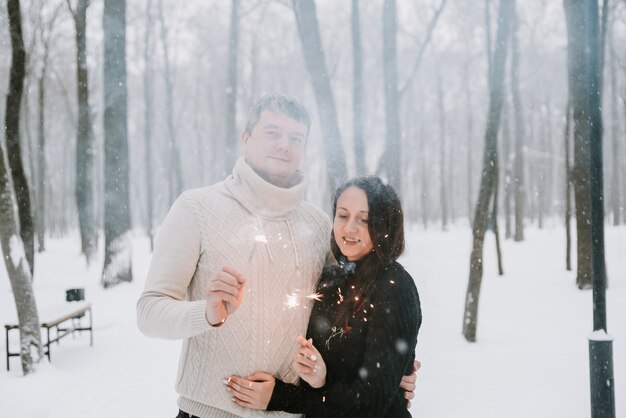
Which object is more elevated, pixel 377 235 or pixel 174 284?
pixel 377 235

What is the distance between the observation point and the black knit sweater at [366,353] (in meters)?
1.98

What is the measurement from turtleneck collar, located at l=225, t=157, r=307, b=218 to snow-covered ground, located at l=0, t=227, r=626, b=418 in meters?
1.51

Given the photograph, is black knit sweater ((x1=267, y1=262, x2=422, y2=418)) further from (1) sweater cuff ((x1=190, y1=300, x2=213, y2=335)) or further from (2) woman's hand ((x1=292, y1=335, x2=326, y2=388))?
(1) sweater cuff ((x1=190, y1=300, x2=213, y2=335))

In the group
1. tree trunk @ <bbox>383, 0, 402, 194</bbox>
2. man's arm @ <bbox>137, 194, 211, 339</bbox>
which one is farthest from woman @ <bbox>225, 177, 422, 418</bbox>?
tree trunk @ <bbox>383, 0, 402, 194</bbox>

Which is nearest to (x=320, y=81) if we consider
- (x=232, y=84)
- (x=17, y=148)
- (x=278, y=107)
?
(x=17, y=148)

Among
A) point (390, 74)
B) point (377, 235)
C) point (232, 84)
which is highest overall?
point (232, 84)

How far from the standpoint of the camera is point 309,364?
199cm

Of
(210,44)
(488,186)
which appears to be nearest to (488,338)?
(488,186)

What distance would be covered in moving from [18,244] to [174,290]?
4.82 metres

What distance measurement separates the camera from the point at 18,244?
589cm

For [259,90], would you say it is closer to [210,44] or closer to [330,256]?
[210,44]

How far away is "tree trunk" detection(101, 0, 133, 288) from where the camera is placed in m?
11.9

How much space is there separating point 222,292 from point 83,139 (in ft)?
56.0

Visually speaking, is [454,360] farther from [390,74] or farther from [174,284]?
[390,74]
